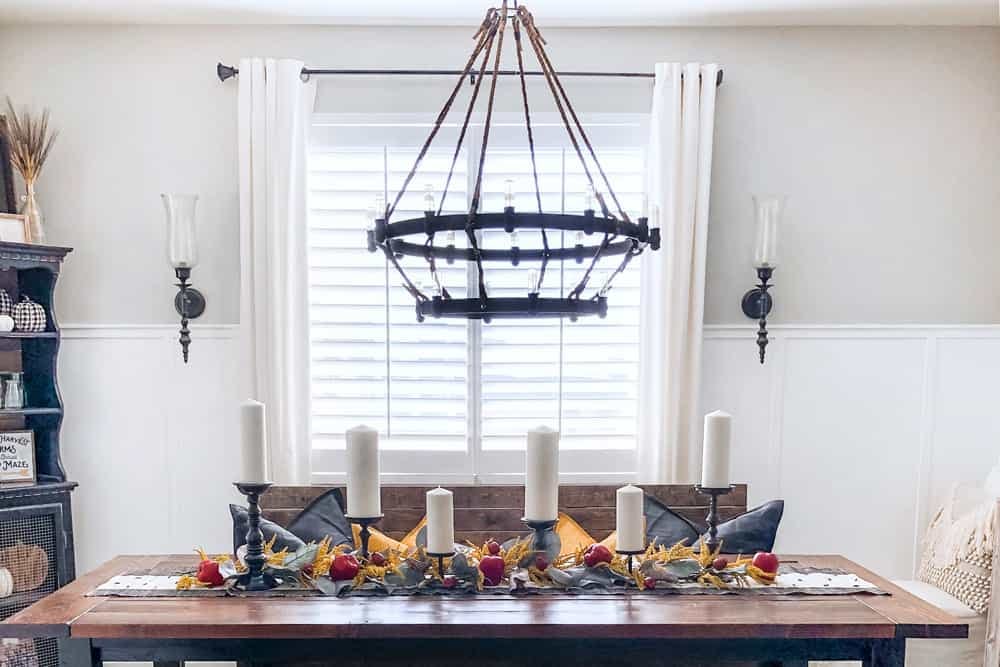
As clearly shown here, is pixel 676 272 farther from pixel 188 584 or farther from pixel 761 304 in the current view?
pixel 188 584

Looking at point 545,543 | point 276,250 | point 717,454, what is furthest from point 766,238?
point 276,250

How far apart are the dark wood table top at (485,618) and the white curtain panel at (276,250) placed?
1.01 metres

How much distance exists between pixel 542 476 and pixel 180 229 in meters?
1.79

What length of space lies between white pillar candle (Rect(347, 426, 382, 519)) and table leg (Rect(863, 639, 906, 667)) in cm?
132

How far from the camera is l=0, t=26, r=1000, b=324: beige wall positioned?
273cm

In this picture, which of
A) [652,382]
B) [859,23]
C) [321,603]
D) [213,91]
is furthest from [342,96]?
[859,23]

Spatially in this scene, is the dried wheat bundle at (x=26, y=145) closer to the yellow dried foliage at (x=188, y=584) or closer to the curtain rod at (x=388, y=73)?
the curtain rod at (x=388, y=73)

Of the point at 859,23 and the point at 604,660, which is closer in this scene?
the point at 604,660

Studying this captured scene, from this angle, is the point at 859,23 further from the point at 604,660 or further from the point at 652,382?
the point at 604,660

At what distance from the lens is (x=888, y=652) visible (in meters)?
1.64

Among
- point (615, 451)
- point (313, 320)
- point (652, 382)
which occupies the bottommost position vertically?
point (615, 451)

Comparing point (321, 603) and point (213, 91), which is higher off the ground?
point (213, 91)

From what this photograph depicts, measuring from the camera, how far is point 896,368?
111 inches

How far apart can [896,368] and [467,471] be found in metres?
1.89
